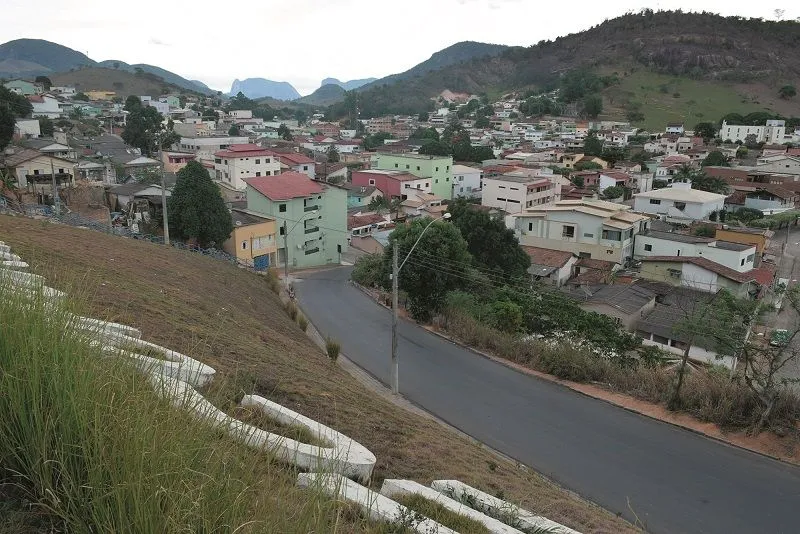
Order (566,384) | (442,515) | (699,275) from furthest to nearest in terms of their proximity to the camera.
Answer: (699,275), (566,384), (442,515)

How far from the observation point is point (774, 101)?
386 feet

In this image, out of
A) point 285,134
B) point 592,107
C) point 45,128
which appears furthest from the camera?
point 592,107

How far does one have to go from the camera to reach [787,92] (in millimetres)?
115938

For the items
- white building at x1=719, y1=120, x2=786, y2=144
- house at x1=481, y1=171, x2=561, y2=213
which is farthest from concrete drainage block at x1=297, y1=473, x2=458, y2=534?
white building at x1=719, y1=120, x2=786, y2=144

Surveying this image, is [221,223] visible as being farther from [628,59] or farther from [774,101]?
[628,59]

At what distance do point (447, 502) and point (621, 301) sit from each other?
79.5 feet

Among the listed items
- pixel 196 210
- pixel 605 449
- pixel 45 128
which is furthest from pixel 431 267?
pixel 45 128

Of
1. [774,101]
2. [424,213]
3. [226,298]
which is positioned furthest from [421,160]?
[774,101]

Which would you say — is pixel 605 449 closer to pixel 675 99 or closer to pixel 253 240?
pixel 253 240

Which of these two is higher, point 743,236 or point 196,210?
point 196,210

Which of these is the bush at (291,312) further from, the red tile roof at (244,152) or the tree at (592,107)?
the tree at (592,107)

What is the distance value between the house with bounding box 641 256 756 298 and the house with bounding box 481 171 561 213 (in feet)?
55.3

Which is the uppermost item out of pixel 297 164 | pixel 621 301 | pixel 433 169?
pixel 297 164

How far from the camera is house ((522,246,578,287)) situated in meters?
32.8
